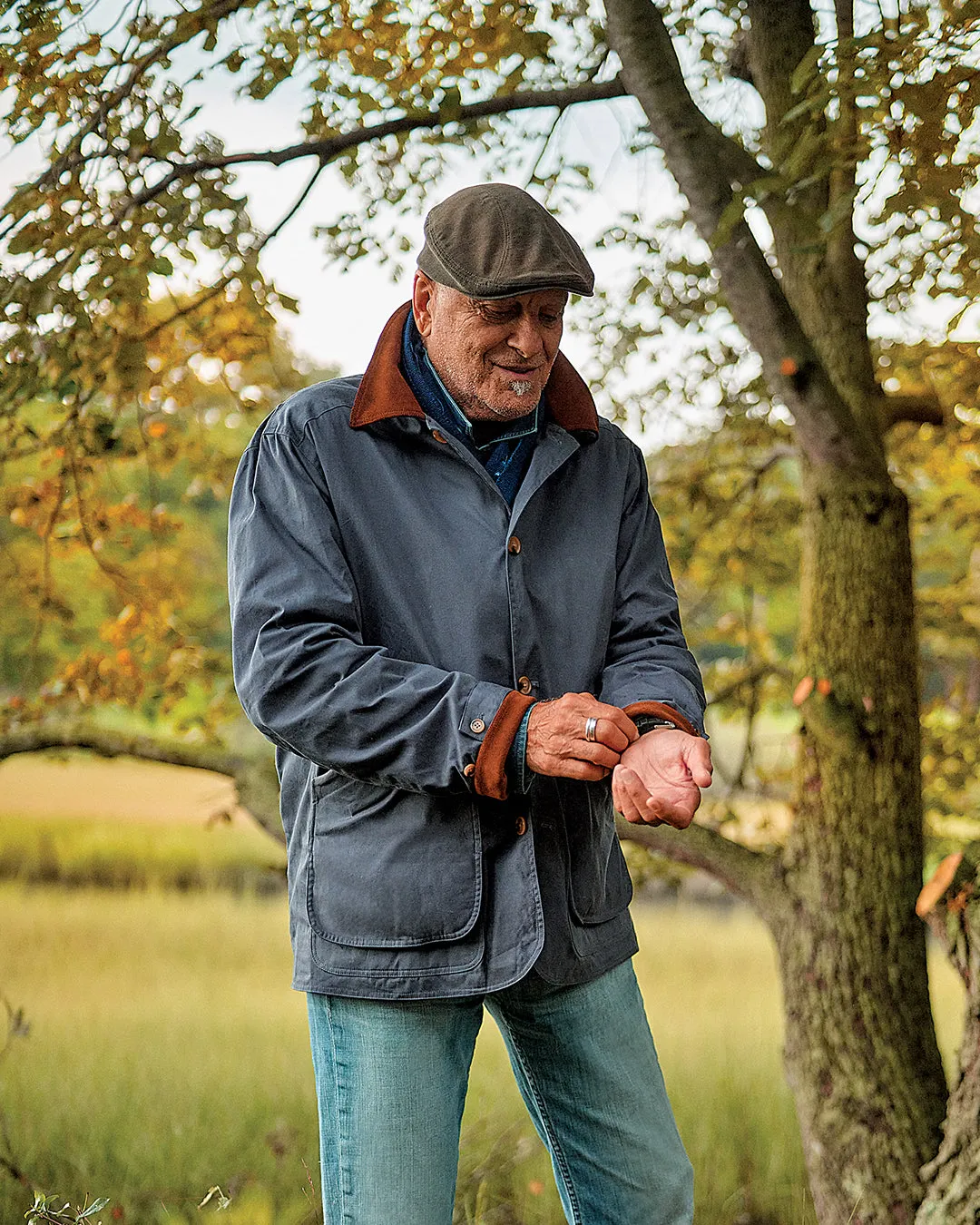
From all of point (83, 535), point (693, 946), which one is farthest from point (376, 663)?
point (693, 946)

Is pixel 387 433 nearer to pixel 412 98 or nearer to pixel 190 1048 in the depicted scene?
pixel 412 98

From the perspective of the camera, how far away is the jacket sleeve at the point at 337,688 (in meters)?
1.42

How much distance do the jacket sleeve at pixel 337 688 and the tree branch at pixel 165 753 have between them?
1667mm

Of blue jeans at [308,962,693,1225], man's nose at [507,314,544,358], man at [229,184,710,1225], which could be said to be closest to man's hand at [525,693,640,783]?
man at [229,184,710,1225]

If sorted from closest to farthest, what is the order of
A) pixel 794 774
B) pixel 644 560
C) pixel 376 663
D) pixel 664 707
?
pixel 376 663 < pixel 664 707 < pixel 644 560 < pixel 794 774

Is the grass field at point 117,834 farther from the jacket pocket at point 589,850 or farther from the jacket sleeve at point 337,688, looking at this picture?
the jacket sleeve at point 337,688

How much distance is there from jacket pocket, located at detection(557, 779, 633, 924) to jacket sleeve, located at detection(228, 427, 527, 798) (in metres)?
0.23

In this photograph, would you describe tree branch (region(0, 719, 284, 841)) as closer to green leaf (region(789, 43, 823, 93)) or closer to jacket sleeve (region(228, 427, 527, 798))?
jacket sleeve (region(228, 427, 527, 798))

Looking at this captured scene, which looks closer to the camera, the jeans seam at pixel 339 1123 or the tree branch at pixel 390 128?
the jeans seam at pixel 339 1123

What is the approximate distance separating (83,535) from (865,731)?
5.84 feet

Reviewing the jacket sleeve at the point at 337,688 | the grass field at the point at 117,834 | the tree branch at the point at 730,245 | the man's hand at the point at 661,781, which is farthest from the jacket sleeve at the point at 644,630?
the grass field at the point at 117,834

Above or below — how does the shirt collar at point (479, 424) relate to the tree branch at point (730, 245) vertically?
below

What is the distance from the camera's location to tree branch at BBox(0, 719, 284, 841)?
3094 mm

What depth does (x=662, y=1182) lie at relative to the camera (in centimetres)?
165
